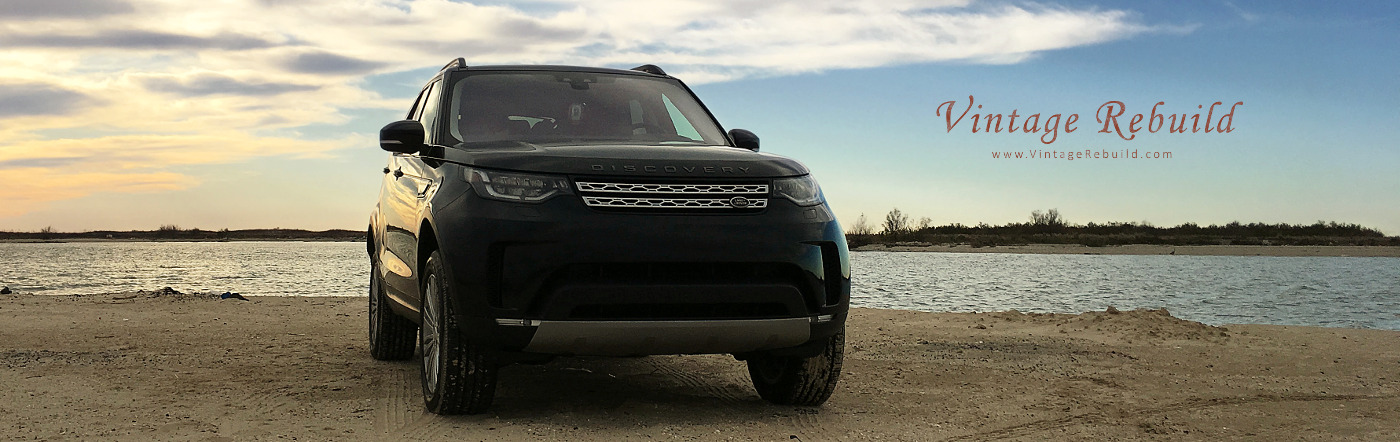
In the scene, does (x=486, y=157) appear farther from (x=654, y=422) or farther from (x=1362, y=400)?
(x=1362, y=400)

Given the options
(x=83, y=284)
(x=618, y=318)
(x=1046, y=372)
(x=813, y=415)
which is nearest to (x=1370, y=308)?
(x=1046, y=372)

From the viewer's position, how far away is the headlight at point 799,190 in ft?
17.1

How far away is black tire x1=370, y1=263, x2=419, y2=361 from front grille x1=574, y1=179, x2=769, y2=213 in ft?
12.4

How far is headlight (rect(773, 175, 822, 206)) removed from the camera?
5.20 metres

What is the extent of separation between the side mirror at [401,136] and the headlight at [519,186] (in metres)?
1.08

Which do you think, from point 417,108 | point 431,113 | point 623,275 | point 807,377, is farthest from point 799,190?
point 417,108

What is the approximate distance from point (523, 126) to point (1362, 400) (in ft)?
17.1

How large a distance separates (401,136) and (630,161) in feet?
5.18

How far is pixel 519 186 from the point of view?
495cm

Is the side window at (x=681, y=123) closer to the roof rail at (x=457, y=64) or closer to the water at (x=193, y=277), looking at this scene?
the roof rail at (x=457, y=64)

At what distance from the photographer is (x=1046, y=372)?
25.7 ft

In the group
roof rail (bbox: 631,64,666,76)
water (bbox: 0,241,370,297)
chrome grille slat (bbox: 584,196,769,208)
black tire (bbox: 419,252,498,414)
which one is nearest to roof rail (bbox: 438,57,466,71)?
roof rail (bbox: 631,64,666,76)

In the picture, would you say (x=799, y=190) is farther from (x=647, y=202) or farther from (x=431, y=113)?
(x=431, y=113)

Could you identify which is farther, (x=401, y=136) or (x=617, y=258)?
(x=401, y=136)
